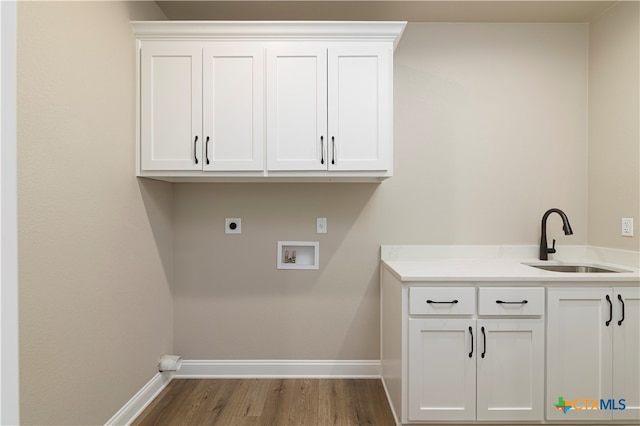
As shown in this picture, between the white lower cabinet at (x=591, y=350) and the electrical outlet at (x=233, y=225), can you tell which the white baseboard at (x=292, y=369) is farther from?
the white lower cabinet at (x=591, y=350)

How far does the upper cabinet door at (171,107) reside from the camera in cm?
216

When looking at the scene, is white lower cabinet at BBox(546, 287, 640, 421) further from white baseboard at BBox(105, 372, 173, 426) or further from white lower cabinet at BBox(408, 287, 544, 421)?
white baseboard at BBox(105, 372, 173, 426)

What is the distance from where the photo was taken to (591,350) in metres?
1.93

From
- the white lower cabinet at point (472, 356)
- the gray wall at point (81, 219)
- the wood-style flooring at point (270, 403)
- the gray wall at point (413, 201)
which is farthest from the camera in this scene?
the gray wall at point (413, 201)

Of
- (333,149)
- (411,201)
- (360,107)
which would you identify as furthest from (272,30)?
(411,201)

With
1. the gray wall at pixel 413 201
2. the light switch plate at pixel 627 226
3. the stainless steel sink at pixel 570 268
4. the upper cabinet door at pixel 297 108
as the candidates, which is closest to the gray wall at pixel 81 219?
the gray wall at pixel 413 201

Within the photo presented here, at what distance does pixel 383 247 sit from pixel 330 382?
41.8 inches

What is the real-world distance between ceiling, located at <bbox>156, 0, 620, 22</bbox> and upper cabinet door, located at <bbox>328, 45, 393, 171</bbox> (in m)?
0.44

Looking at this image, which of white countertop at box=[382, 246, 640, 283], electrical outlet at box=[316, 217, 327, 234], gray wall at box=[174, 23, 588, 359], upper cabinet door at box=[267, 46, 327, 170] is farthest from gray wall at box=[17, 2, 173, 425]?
white countertop at box=[382, 246, 640, 283]

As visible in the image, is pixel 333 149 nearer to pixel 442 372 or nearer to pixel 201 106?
pixel 201 106

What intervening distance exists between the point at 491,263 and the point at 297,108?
66.9 inches

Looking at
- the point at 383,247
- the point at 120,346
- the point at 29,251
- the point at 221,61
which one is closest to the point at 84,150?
the point at 29,251

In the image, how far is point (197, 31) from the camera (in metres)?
2.14

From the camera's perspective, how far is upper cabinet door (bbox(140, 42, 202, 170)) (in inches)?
85.0
